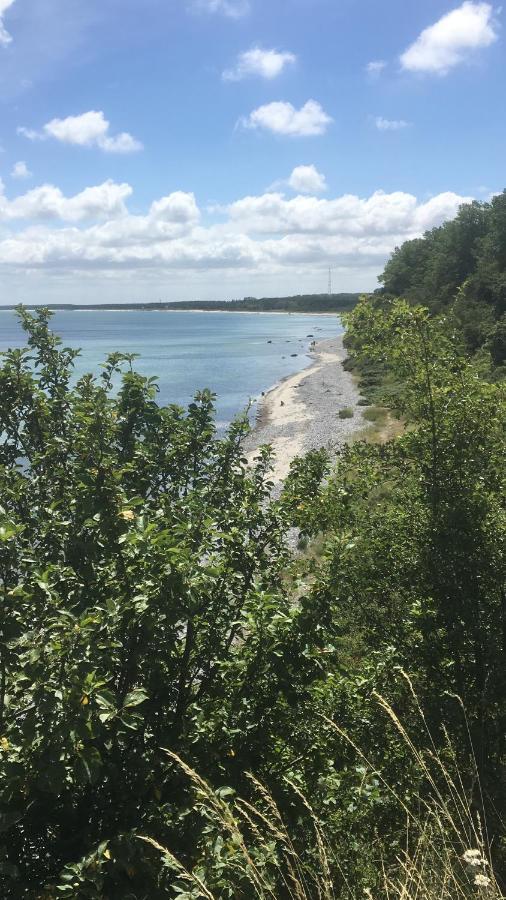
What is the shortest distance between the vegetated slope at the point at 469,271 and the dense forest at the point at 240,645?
35704mm

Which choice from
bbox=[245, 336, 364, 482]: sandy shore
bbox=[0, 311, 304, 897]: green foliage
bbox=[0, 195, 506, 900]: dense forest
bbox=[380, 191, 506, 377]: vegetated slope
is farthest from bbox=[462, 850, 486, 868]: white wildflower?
bbox=[380, 191, 506, 377]: vegetated slope

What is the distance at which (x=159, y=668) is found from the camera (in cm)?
425

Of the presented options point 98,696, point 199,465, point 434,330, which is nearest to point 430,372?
point 434,330

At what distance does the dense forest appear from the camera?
11.3 feet

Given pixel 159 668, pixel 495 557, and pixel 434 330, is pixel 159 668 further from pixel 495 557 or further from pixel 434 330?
pixel 434 330

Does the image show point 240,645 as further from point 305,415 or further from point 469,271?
point 469,271

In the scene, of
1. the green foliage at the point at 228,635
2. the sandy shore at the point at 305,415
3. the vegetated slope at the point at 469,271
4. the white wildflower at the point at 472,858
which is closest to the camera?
the white wildflower at the point at 472,858

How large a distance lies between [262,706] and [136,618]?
1524mm

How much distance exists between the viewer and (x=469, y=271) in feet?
237

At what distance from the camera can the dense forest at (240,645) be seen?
3.45 metres

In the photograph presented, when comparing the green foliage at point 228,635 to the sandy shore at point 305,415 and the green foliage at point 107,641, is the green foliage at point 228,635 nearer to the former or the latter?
the green foliage at point 107,641

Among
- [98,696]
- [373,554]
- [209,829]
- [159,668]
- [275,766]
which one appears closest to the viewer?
[98,696]

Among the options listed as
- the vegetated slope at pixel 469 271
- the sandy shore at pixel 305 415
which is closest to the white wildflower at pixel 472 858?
the sandy shore at pixel 305 415

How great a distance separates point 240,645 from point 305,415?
2023 inches
